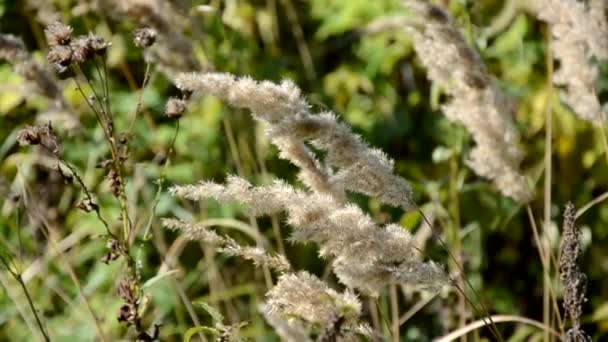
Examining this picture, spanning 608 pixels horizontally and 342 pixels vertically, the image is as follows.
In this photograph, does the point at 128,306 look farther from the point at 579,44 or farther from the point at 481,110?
the point at 579,44

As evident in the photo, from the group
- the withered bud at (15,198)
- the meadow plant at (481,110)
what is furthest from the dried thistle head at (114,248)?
the meadow plant at (481,110)

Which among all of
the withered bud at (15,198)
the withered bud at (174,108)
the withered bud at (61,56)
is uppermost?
the withered bud at (61,56)

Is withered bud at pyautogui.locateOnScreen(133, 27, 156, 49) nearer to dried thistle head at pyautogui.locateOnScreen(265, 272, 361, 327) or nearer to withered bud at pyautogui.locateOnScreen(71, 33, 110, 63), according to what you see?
withered bud at pyautogui.locateOnScreen(71, 33, 110, 63)

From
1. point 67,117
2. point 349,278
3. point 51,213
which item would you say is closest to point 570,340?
point 349,278

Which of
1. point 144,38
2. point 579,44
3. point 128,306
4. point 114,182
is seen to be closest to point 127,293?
point 128,306

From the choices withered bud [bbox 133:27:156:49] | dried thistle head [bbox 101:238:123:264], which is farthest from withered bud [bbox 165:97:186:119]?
dried thistle head [bbox 101:238:123:264]

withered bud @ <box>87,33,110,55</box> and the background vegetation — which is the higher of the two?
withered bud @ <box>87,33,110,55</box>

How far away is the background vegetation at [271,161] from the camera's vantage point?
3418 millimetres

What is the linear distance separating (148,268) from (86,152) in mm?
439

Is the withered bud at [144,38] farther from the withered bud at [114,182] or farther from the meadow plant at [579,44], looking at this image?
the meadow plant at [579,44]

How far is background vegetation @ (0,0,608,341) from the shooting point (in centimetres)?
342

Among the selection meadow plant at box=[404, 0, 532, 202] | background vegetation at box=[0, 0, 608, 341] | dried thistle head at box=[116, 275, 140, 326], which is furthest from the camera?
background vegetation at box=[0, 0, 608, 341]

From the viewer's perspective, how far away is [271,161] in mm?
3893

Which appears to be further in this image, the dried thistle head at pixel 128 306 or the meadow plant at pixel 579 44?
the meadow plant at pixel 579 44
